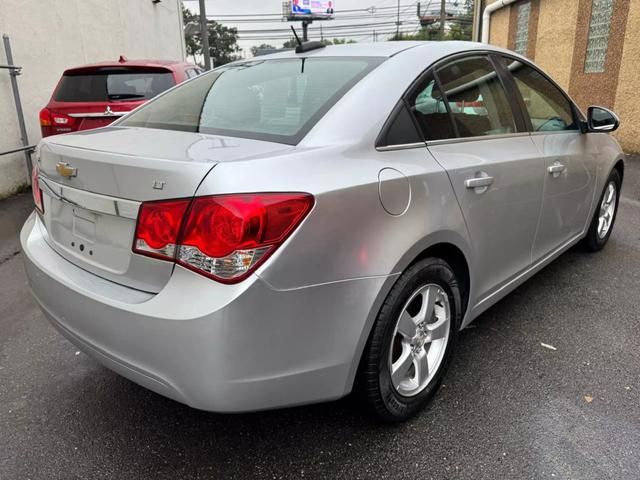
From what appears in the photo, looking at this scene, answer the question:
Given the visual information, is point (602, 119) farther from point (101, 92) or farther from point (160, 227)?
point (101, 92)

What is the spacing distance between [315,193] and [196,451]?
123 centimetres

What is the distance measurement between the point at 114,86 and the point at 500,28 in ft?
44.6

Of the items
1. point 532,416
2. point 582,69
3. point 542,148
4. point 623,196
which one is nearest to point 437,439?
point 532,416

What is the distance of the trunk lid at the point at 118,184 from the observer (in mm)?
1771

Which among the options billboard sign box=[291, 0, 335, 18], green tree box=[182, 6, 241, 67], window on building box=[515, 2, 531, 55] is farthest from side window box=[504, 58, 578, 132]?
green tree box=[182, 6, 241, 67]

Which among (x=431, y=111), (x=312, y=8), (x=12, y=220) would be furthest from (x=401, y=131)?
(x=312, y=8)

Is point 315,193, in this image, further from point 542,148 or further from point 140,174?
point 542,148

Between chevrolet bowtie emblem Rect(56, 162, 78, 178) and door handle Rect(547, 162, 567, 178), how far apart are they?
8.22 ft

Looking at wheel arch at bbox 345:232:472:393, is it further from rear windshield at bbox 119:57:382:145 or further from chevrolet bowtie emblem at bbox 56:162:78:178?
chevrolet bowtie emblem at bbox 56:162:78:178

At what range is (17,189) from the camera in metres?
7.23

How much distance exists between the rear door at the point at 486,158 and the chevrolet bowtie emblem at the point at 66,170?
141cm

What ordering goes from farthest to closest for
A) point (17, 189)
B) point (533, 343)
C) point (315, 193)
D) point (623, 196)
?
point (17, 189) < point (623, 196) < point (533, 343) < point (315, 193)

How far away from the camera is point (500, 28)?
16.0 metres

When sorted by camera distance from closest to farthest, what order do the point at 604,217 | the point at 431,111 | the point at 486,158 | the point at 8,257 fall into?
the point at 431,111
the point at 486,158
the point at 604,217
the point at 8,257
